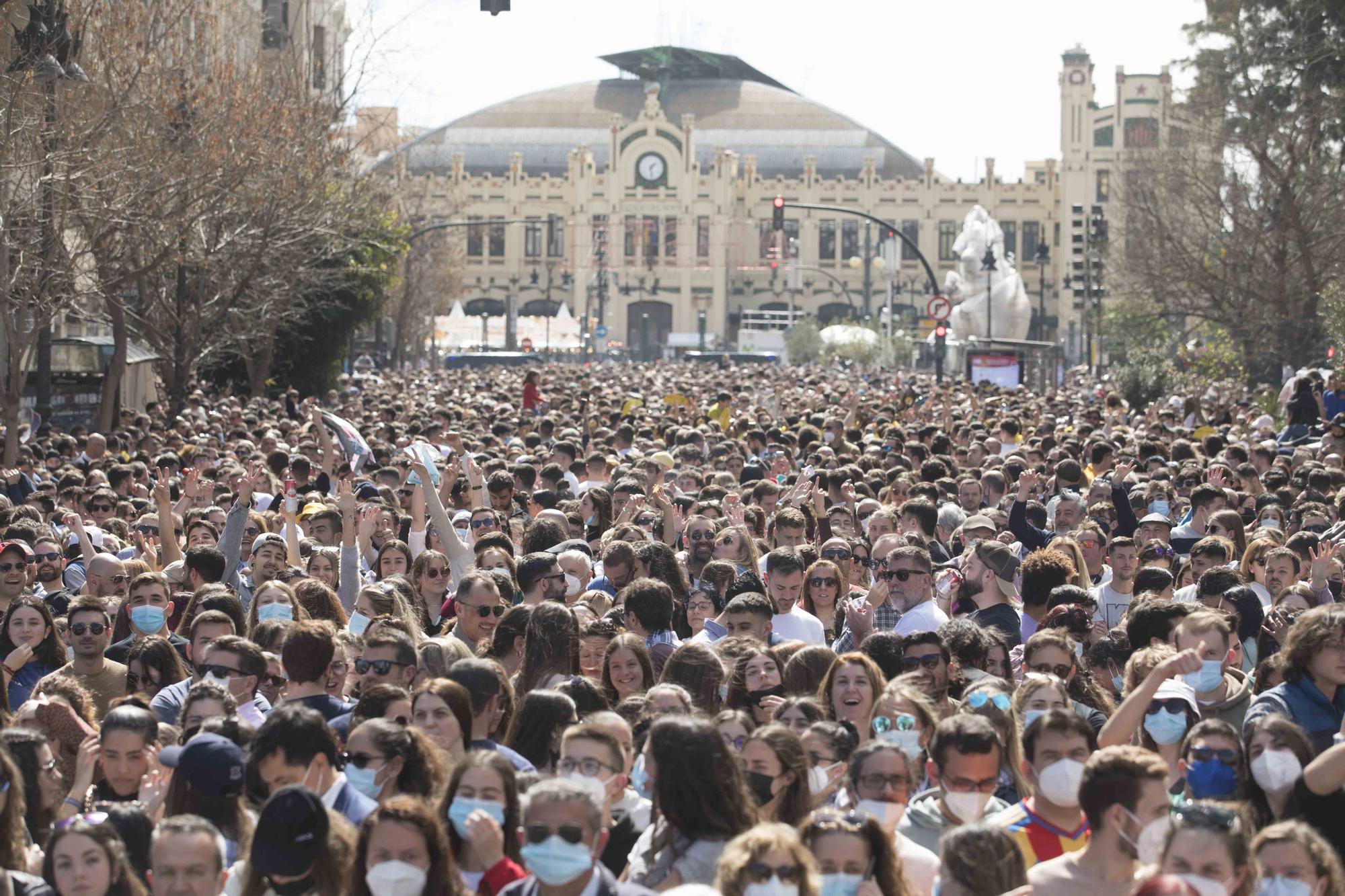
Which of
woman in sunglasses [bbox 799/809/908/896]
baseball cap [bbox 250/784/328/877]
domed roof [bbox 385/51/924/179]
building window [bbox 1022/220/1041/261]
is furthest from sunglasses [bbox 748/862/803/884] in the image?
domed roof [bbox 385/51/924/179]

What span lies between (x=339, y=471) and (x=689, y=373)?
37075 millimetres

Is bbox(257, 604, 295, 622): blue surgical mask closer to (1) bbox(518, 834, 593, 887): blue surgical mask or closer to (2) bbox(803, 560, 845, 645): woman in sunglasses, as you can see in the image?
(2) bbox(803, 560, 845, 645): woman in sunglasses

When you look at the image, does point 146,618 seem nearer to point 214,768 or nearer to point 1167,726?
point 214,768

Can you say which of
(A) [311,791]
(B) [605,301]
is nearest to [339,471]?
(A) [311,791]

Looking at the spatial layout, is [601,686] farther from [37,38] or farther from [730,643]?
[37,38]

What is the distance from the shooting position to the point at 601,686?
7949 mm

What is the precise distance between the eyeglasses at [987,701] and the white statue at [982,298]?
213 ft

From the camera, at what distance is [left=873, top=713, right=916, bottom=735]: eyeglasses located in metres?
6.93

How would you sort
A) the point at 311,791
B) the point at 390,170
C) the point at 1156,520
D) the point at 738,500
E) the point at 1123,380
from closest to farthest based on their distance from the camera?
the point at 311,791 → the point at 1156,520 → the point at 738,500 → the point at 1123,380 → the point at 390,170

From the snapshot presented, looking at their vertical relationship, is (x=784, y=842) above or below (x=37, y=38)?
below

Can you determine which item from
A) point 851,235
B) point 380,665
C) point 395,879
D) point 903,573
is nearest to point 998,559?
point 903,573

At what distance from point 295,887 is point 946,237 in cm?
11895

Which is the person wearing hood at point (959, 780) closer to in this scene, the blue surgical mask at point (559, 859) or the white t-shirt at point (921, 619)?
the blue surgical mask at point (559, 859)

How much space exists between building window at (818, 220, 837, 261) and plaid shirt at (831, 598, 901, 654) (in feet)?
372
